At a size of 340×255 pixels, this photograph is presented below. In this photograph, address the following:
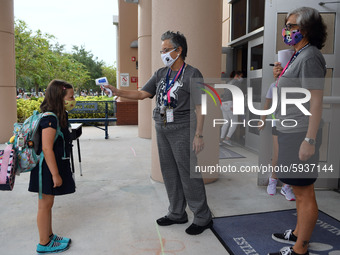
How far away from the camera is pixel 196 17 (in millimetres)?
3984

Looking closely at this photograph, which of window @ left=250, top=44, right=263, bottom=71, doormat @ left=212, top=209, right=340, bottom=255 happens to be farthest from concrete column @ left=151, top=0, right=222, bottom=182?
window @ left=250, top=44, right=263, bottom=71

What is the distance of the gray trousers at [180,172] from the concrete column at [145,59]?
5.65 meters

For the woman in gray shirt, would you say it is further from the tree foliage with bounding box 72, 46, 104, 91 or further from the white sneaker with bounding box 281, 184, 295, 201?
the tree foliage with bounding box 72, 46, 104, 91

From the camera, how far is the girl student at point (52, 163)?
94.6 inches

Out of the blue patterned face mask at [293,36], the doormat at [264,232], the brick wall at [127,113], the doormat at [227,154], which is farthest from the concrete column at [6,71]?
the blue patterned face mask at [293,36]

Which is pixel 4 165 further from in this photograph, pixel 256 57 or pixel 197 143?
pixel 256 57

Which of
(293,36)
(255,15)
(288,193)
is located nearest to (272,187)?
(288,193)

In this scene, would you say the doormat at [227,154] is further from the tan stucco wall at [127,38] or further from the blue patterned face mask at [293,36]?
the tan stucco wall at [127,38]

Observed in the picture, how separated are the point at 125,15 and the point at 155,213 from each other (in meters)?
11.0

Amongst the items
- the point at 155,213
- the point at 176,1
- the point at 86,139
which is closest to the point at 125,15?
the point at 86,139

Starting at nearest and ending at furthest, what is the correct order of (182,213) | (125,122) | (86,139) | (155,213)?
(182,213)
(155,213)
(86,139)
(125,122)

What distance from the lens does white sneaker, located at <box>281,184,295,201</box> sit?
12.2 ft

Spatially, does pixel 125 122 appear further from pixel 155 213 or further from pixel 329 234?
pixel 329 234

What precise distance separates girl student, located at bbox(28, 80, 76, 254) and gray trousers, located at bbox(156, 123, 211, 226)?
847 mm
